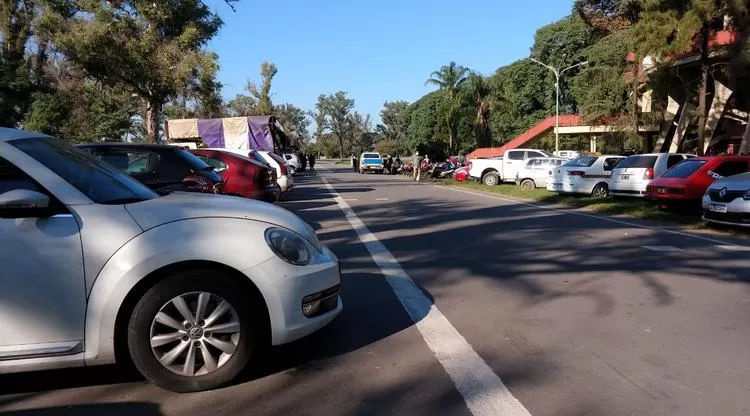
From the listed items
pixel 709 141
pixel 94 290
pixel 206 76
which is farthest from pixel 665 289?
pixel 709 141

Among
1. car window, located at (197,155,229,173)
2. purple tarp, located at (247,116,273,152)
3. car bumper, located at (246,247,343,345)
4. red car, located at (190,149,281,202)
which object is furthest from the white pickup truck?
car bumper, located at (246,247,343,345)

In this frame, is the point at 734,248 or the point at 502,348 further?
the point at 734,248

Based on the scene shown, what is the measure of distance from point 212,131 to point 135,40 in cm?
448

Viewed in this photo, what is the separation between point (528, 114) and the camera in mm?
64812

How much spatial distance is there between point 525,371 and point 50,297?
3.25 m

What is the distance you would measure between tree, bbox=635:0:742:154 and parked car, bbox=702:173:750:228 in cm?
1325

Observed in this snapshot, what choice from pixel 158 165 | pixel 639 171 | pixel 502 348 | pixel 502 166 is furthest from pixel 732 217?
pixel 502 166

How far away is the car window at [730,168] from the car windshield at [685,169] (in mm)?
353

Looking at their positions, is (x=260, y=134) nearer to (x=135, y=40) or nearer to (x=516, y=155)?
(x=135, y=40)

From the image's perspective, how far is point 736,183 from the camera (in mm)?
12070

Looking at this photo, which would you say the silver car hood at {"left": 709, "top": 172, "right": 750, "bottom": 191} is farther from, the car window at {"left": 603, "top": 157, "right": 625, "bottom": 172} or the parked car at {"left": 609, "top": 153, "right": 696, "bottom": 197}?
the car window at {"left": 603, "top": 157, "right": 625, "bottom": 172}

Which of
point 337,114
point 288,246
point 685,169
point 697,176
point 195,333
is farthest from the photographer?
point 337,114

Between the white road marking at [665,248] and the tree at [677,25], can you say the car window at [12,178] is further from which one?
the tree at [677,25]

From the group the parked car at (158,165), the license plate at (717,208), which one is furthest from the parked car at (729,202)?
the parked car at (158,165)
